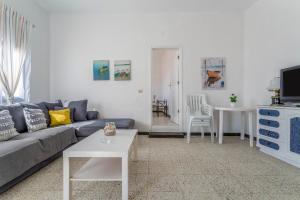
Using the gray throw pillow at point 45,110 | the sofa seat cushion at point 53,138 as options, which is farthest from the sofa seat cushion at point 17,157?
the gray throw pillow at point 45,110

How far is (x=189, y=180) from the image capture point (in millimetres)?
1993

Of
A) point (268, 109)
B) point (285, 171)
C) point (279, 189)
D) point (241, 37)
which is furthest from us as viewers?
point (241, 37)

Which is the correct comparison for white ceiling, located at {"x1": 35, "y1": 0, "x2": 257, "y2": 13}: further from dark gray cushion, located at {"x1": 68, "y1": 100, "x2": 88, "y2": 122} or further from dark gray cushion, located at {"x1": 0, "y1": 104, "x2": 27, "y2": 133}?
dark gray cushion, located at {"x1": 0, "y1": 104, "x2": 27, "y2": 133}

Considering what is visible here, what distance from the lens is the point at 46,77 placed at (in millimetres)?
4414

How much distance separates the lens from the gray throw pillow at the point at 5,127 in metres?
2.20

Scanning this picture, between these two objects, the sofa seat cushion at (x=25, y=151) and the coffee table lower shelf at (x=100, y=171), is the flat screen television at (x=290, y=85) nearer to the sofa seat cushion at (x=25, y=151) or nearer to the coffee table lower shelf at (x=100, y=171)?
the coffee table lower shelf at (x=100, y=171)

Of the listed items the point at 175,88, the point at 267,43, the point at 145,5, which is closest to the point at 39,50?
the point at 145,5

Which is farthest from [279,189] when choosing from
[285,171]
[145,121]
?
[145,121]

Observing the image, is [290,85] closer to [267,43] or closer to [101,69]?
[267,43]

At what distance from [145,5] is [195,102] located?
2.52 m

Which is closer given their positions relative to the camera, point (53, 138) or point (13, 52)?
point (53, 138)

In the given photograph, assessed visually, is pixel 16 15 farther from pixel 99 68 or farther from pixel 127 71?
pixel 127 71

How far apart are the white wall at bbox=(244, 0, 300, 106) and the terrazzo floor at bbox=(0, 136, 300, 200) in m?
1.58

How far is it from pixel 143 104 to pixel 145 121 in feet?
1.41
